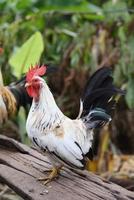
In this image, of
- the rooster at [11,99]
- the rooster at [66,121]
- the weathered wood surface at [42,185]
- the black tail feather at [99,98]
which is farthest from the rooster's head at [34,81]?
the rooster at [11,99]

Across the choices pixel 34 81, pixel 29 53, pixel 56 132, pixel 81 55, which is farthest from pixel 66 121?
pixel 81 55

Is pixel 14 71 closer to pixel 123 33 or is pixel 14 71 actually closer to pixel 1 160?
pixel 123 33

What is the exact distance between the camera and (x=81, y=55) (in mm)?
4270

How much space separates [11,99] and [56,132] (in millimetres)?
1182

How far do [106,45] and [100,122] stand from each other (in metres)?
2.47

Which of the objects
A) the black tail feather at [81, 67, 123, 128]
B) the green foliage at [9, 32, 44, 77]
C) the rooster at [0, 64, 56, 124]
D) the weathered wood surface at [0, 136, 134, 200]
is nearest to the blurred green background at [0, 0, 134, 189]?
the green foliage at [9, 32, 44, 77]

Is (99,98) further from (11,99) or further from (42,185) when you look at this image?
(11,99)

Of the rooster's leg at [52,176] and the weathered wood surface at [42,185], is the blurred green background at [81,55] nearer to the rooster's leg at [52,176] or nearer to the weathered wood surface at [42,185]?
the weathered wood surface at [42,185]

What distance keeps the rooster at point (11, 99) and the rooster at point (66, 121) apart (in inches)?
38.6

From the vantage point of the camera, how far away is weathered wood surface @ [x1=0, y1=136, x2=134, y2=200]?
1.73 metres

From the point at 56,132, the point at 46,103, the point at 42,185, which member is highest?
the point at 46,103

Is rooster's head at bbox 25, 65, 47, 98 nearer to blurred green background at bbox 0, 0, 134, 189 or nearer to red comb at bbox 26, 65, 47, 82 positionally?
red comb at bbox 26, 65, 47, 82

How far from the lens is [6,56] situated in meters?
4.38

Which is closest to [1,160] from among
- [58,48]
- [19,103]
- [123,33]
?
[19,103]
